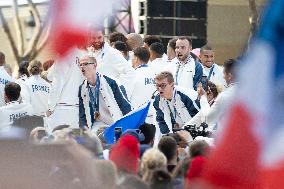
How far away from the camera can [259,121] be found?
5.85m

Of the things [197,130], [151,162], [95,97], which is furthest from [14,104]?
[151,162]

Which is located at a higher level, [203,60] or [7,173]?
[7,173]

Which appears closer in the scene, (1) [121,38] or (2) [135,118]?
(2) [135,118]

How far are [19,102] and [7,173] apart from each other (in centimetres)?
844

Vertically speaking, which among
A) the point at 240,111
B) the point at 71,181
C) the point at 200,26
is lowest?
the point at 200,26

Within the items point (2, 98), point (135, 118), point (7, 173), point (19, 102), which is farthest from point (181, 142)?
point (7, 173)

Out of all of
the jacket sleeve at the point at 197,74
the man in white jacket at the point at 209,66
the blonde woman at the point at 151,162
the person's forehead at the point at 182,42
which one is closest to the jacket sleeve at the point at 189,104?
the jacket sleeve at the point at 197,74

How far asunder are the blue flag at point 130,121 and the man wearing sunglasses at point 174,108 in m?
0.50

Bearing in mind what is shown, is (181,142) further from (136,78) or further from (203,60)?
(203,60)

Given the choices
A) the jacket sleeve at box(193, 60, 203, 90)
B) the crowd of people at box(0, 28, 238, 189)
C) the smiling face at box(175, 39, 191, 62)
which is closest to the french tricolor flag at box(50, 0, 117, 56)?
the crowd of people at box(0, 28, 238, 189)

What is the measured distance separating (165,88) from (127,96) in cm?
62

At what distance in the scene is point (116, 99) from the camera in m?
13.5

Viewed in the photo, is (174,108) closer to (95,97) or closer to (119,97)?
(119,97)

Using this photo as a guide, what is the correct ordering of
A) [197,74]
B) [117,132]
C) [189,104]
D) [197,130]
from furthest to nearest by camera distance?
[197,74], [189,104], [117,132], [197,130]
